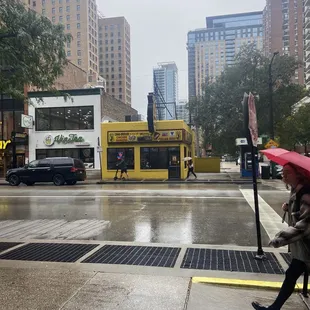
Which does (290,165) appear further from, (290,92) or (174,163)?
(290,92)

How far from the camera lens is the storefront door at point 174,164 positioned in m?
24.3

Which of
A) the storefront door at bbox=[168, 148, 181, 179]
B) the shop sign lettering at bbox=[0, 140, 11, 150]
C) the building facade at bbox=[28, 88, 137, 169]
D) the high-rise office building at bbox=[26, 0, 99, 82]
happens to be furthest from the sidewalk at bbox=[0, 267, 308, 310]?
the high-rise office building at bbox=[26, 0, 99, 82]

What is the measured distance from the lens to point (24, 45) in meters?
7.70

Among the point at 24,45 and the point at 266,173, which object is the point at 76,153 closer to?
the point at 266,173

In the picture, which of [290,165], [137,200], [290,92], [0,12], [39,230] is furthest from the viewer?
[290,92]

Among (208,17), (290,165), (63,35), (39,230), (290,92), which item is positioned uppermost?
(208,17)

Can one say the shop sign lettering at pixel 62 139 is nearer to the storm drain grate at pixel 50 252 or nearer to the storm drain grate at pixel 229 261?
the storm drain grate at pixel 50 252

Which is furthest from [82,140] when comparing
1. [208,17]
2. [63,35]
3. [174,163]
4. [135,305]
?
[208,17]

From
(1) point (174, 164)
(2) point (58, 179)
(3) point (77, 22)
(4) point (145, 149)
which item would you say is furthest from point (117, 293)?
(3) point (77, 22)

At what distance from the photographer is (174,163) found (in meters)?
24.4

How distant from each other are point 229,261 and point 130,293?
1.94m

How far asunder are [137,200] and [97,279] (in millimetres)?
8579

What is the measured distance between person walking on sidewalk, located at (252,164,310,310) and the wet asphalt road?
3.19 meters

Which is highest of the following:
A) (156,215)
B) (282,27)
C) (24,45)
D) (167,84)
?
(282,27)
